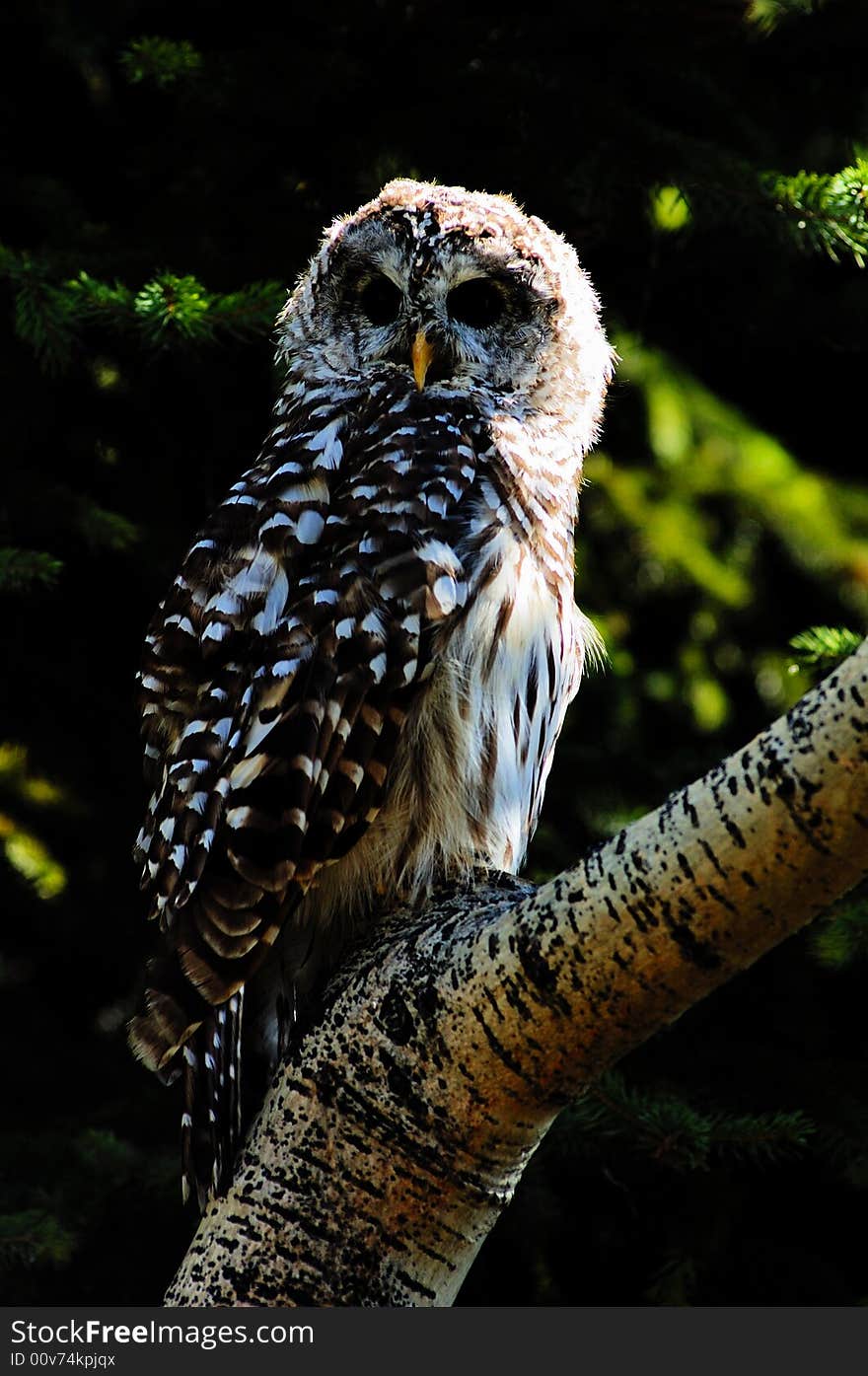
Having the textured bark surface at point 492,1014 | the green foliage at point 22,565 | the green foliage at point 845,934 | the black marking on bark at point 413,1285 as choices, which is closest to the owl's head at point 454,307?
the green foliage at point 22,565

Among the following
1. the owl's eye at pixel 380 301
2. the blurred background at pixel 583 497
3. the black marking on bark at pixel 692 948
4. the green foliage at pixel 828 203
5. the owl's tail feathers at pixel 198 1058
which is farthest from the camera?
the owl's eye at pixel 380 301

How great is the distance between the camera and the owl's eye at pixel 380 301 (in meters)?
3.59

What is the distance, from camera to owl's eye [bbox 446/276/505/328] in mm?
3512

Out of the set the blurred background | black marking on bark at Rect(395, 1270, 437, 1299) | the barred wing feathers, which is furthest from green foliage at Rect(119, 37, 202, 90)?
black marking on bark at Rect(395, 1270, 437, 1299)

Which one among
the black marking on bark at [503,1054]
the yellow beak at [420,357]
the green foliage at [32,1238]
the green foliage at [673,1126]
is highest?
the yellow beak at [420,357]

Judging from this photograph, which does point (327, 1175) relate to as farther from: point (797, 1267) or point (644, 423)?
point (644, 423)

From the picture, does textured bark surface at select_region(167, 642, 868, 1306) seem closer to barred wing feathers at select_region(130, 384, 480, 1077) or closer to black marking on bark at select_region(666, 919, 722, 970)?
black marking on bark at select_region(666, 919, 722, 970)

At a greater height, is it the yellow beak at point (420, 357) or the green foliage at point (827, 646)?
the yellow beak at point (420, 357)

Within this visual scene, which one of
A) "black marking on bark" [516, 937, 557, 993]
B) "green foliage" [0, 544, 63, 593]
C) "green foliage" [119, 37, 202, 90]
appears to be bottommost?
"black marking on bark" [516, 937, 557, 993]

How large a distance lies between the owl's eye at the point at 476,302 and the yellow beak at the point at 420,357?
0.14 meters

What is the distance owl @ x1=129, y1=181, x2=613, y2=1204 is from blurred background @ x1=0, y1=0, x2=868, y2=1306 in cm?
32

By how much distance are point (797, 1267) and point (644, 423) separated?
235 cm

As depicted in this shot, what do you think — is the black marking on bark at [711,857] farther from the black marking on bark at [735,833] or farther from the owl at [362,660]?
the owl at [362,660]

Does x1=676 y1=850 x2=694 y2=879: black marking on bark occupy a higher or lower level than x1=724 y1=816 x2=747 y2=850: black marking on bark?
lower
